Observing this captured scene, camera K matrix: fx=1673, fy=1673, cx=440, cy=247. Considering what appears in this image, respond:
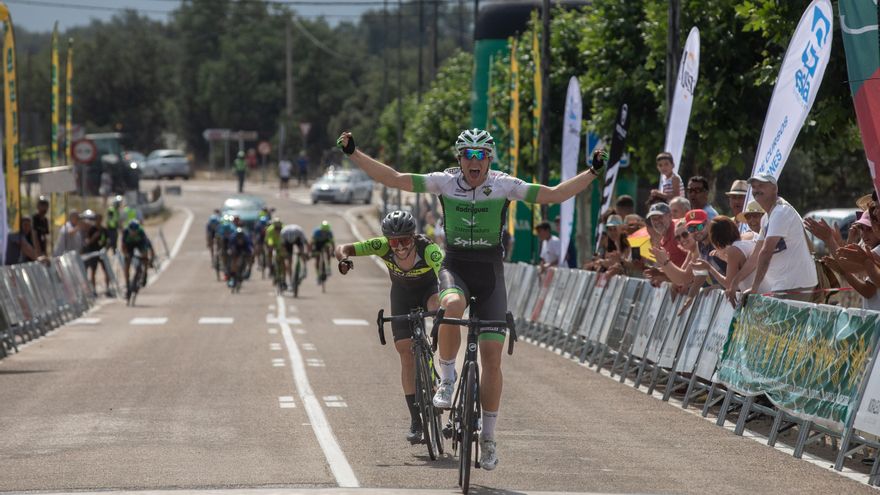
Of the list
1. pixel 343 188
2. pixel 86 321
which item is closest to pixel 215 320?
pixel 86 321

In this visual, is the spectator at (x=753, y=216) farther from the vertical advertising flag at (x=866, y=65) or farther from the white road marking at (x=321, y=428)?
the white road marking at (x=321, y=428)

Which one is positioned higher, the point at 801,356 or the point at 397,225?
the point at 397,225

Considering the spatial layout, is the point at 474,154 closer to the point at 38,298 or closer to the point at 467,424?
the point at 467,424

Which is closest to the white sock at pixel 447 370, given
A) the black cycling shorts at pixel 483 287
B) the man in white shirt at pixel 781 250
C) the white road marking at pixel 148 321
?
the black cycling shorts at pixel 483 287

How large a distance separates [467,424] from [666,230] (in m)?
7.33

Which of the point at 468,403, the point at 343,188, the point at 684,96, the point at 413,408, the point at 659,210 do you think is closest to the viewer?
the point at 468,403

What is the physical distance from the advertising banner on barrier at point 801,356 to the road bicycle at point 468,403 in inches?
92.7

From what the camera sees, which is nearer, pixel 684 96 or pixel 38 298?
pixel 684 96

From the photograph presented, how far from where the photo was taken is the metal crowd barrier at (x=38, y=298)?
21812 mm

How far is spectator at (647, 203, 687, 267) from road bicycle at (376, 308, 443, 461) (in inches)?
A: 207

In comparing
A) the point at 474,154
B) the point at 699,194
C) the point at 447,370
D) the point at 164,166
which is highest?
the point at 474,154

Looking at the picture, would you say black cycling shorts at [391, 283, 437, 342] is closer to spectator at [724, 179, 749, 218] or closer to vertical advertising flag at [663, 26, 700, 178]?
spectator at [724, 179, 749, 218]

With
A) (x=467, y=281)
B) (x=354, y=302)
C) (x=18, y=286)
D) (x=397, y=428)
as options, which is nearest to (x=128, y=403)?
(x=397, y=428)

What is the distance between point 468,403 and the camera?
971cm
